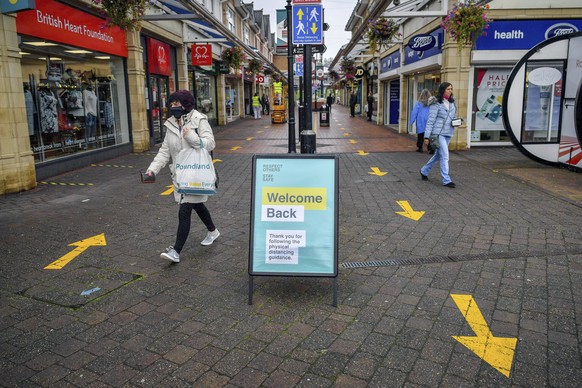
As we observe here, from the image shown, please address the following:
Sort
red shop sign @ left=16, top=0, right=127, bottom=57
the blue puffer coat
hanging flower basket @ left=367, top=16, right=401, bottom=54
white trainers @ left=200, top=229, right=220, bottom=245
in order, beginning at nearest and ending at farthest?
white trainers @ left=200, top=229, right=220, bottom=245
the blue puffer coat
red shop sign @ left=16, top=0, right=127, bottom=57
hanging flower basket @ left=367, top=16, right=401, bottom=54

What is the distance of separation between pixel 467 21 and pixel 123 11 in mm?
8089

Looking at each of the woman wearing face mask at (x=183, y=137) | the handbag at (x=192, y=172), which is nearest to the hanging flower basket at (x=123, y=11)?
the woman wearing face mask at (x=183, y=137)

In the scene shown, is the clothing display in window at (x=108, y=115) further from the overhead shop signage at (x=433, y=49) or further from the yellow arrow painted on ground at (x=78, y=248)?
the overhead shop signage at (x=433, y=49)

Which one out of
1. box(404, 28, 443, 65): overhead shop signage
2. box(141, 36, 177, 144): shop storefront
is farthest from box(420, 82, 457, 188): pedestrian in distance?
box(141, 36, 177, 144): shop storefront

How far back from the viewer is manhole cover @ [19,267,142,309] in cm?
395

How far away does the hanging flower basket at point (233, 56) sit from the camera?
970 inches

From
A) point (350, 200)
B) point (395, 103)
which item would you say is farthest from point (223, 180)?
point (395, 103)

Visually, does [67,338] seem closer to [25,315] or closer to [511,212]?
[25,315]

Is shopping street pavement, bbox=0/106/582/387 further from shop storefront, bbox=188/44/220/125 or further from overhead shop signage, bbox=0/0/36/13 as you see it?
shop storefront, bbox=188/44/220/125

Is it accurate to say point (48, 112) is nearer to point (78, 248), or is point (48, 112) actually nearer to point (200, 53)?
point (78, 248)

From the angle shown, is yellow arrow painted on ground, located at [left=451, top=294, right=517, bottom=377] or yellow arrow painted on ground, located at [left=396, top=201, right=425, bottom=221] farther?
yellow arrow painted on ground, located at [left=396, top=201, right=425, bottom=221]

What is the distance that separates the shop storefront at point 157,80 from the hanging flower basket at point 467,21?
9493mm

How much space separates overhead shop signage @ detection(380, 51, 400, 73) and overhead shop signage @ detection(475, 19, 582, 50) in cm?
781

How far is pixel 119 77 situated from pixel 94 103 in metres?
1.86
